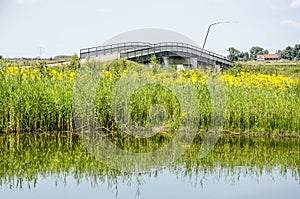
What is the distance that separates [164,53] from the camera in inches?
1058

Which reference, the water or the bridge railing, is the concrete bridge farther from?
the water

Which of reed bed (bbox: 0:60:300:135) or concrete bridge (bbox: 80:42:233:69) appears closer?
reed bed (bbox: 0:60:300:135)

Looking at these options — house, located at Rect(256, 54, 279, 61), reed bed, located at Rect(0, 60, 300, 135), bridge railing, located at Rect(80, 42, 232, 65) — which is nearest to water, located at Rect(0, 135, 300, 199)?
reed bed, located at Rect(0, 60, 300, 135)

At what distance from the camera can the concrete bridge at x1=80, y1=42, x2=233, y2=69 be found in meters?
26.1

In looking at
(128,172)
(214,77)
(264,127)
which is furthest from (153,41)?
(128,172)

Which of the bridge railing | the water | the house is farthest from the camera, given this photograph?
the house

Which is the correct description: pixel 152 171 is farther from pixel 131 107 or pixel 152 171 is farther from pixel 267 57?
pixel 267 57

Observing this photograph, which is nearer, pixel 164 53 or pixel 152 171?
pixel 152 171

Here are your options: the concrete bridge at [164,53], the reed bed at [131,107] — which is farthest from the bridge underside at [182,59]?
the reed bed at [131,107]

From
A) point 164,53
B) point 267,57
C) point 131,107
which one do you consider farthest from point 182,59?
point 267,57

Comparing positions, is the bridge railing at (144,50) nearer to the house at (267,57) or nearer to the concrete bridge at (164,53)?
the concrete bridge at (164,53)

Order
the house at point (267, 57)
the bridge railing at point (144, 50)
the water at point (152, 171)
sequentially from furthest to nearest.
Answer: the house at point (267, 57), the bridge railing at point (144, 50), the water at point (152, 171)

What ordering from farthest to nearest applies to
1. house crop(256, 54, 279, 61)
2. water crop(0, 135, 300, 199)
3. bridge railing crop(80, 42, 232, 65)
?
1. house crop(256, 54, 279, 61)
2. bridge railing crop(80, 42, 232, 65)
3. water crop(0, 135, 300, 199)

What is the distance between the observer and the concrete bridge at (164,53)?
85.5 ft
